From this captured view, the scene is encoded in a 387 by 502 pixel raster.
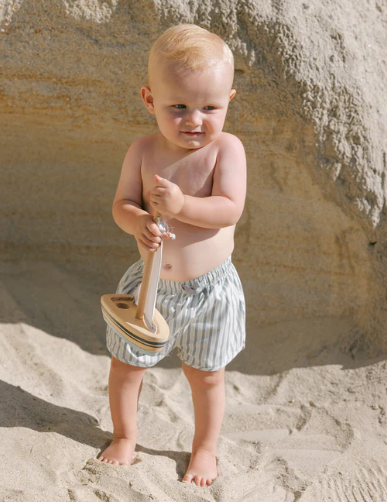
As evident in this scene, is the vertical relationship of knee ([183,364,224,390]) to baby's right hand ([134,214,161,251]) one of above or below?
below

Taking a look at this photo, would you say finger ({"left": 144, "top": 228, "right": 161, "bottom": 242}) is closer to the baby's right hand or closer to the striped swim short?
the baby's right hand

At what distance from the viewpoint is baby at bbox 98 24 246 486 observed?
1613 mm

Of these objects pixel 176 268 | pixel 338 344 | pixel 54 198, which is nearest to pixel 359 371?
pixel 338 344

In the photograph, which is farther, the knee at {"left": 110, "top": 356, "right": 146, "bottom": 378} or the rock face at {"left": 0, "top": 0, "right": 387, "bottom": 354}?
the rock face at {"left": 0, "top": 0, "right": 387, "bottom": 354}

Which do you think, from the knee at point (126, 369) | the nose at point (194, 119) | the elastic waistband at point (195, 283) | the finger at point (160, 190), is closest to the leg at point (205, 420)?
the knee at point (126, 369)

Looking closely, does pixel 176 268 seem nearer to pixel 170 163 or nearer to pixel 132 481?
pixel 170 163

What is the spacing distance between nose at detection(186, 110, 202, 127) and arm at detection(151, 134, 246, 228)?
0.13 meters

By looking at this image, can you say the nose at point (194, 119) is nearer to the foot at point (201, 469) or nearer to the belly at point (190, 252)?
the belly at point (190, 252)

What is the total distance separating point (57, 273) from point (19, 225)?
259 millimetres

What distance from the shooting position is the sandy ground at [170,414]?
186 cm

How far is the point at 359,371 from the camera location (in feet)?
8.21

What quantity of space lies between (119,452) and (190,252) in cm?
65

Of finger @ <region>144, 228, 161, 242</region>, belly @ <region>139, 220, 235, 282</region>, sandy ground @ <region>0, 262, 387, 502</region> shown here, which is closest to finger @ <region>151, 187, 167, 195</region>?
finger @ <region>144, 228, 161, 242</region>

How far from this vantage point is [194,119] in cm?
164
